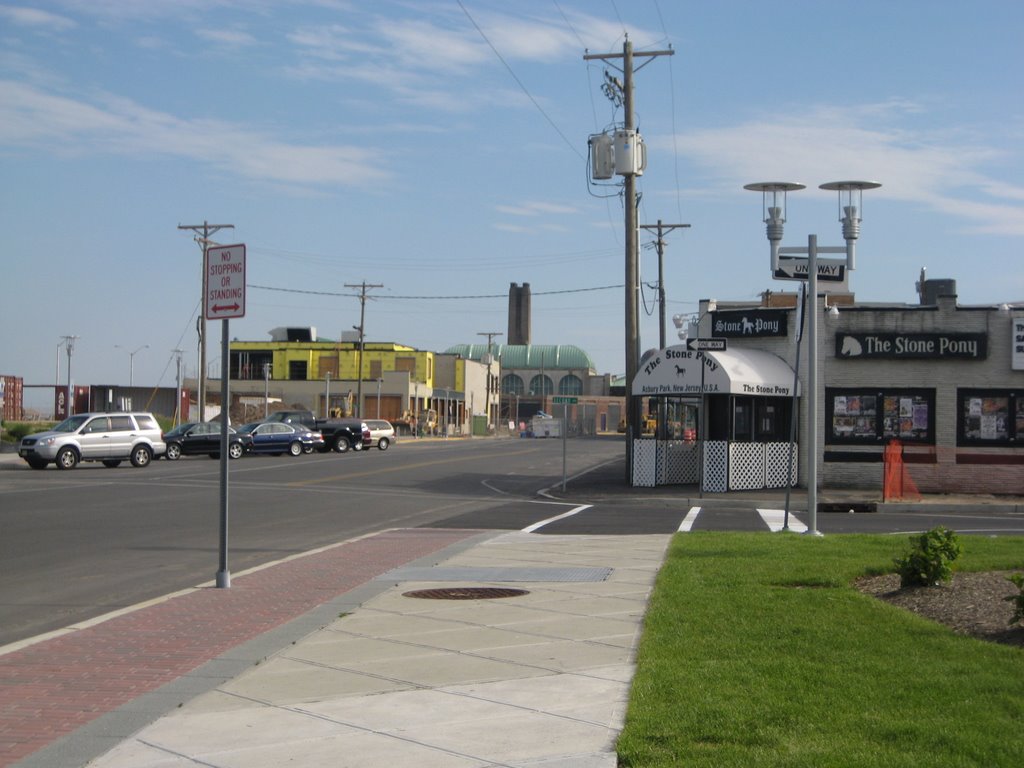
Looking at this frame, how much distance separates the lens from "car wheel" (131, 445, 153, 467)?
40.0 metres

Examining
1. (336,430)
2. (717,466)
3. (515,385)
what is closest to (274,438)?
(336,430)

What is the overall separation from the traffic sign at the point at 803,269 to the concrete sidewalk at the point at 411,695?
24.9 feet

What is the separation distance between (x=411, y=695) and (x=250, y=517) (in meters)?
15.1

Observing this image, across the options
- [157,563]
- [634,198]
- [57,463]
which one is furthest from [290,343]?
[157,563]

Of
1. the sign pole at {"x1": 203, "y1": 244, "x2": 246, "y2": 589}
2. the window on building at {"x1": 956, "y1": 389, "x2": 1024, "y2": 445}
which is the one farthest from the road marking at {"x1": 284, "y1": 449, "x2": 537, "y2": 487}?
the sign pole at {"x1": 203, "y1": 244, "x2": 246, "y2": 589}

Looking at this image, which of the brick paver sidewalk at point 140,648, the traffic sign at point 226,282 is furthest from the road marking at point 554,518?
the traffic sign at point 226,282

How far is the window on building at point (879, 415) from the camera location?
2969cm

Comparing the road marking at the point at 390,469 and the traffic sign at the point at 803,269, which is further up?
the traffic sign at the point at 803,269

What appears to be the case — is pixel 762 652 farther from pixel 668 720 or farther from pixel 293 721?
pixel 293 721

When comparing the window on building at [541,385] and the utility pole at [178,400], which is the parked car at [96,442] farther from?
the window on building at [541,385]

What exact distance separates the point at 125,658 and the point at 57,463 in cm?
3222

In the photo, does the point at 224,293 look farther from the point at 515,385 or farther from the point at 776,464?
the point at 515,385

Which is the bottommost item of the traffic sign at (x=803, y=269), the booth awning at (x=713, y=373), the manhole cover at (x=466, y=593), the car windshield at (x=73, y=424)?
the manhole cover at (x=466, y=593)

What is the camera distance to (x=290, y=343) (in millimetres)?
104500
